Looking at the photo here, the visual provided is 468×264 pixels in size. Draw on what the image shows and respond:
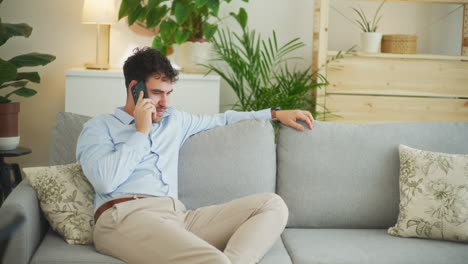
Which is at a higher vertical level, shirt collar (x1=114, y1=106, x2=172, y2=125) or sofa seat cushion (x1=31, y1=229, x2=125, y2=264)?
shirt collar (x1=114, y1=106, x2=172, y2=125)

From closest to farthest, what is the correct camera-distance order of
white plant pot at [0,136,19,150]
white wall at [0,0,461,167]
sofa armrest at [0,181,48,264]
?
sofa armrest at [0,181,48,264] → white plant pot at [0,136,19,150] → white wall at [0,0,461,167]

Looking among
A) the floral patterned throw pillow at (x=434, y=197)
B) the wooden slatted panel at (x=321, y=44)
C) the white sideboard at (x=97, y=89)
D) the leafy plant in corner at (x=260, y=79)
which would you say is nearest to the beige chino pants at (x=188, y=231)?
the floral patterned throw pillow at (x=434, y=197)

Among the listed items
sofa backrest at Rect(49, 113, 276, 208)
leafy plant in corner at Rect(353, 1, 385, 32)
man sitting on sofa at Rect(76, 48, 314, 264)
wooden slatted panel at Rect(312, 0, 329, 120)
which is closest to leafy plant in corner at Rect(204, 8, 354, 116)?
wooden slatted panel at Rect(312, 0, 329, 120)

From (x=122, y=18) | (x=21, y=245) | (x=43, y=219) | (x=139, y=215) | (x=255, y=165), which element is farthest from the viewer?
(x=122, y=18)

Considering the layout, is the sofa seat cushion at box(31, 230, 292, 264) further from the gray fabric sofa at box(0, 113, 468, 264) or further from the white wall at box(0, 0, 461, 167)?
the white wall at box(0, 0, 461, 167)

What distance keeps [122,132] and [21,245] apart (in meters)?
0.57

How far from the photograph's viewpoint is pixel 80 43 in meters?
4.14

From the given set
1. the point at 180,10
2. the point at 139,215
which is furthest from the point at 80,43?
the point at 139,215

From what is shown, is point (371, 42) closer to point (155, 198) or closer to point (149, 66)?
point (149, 66)

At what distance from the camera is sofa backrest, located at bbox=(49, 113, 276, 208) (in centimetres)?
233

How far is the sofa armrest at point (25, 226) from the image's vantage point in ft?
6.04

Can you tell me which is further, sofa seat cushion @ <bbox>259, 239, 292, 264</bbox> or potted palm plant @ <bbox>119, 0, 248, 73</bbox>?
potted palm plant @ <bbox>119, 0, 248, 73</bbox>

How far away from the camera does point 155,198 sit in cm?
212

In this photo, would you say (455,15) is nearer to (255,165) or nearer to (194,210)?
(255,165)
